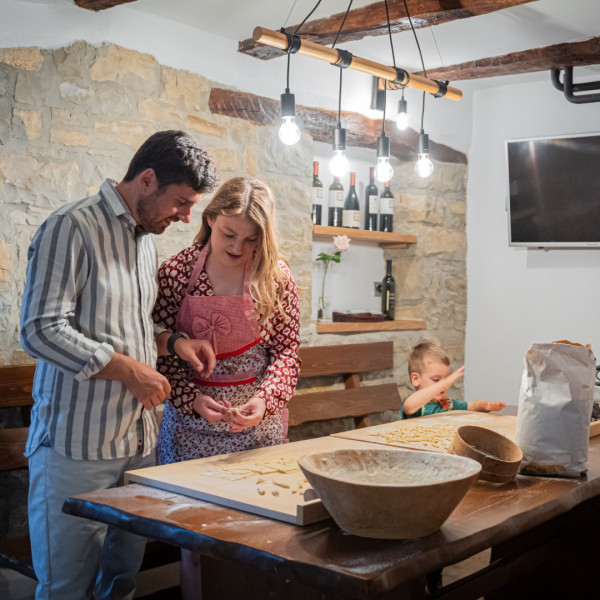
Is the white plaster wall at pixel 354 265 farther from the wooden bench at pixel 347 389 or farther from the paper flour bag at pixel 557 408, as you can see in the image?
the paper flour bag at pixel 557 408

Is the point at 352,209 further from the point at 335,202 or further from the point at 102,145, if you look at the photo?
the point at 102,145

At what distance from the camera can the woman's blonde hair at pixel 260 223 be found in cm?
239

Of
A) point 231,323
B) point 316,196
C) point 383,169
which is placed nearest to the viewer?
point 231,323

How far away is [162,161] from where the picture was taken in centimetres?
210

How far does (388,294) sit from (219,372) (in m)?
2.93

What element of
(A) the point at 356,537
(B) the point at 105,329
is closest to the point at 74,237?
(B) the point at 105,329

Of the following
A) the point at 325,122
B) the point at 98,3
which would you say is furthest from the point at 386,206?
the point at 98,3

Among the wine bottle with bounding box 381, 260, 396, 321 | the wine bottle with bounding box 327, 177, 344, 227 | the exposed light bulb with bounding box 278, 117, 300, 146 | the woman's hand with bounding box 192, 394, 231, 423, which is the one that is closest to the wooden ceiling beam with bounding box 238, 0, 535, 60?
the exposed light bulb with bounding box 278, 117, 300, 146

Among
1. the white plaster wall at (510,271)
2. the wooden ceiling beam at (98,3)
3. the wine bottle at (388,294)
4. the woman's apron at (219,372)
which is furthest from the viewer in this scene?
the wine bottle at (388,294)

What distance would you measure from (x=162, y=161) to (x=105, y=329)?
1.55 ft

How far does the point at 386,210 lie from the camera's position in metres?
5.12

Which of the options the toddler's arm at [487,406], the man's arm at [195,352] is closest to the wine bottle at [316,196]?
the toddler's arm at [487,406]

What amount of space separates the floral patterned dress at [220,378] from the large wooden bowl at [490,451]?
1.89 feet

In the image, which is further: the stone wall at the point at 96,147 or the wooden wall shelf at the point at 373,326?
the wooden wall shelf at the point at 373,326
